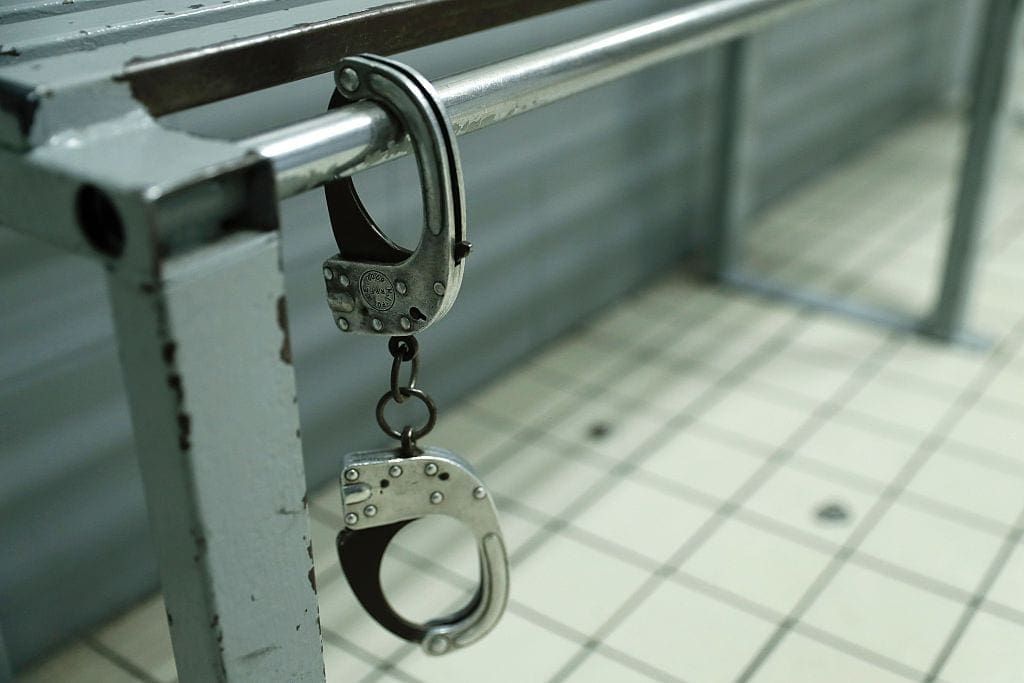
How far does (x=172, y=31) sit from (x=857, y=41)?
14.3ft

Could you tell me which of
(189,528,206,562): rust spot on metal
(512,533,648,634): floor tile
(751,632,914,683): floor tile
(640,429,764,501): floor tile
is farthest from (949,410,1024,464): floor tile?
(189,528,206,562): rust spot on metal

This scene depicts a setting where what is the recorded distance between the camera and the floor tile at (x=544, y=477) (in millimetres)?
2631

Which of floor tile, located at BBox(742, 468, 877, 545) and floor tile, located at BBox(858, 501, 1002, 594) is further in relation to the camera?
floor tile, located at BBox(742, 468, 877, 545)

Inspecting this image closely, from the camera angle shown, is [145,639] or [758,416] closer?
[145,639]

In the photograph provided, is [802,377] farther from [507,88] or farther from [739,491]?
[507,88]

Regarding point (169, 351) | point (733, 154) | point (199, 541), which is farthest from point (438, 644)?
point (733, 154)

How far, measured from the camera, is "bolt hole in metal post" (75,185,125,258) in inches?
25.5

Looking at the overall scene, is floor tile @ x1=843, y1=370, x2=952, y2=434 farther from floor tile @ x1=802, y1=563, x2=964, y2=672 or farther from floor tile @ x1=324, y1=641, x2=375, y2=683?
floor tile @ x1=324, y1=641, x2=375, y2=683

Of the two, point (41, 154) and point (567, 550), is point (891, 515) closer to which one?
point (567, 550)

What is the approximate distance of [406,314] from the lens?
92cm

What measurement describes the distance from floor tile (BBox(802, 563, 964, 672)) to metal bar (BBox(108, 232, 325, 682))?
5.42 feet

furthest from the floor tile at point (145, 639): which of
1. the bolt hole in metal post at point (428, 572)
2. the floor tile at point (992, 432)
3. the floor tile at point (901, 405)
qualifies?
the floor tile at point (992, 432)

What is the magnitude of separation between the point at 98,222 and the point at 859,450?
2.48 meters

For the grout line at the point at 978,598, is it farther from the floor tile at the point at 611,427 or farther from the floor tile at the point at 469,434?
the floor tile at the point at 469,434
